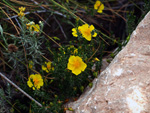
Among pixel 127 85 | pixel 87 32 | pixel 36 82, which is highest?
pixel 87 32

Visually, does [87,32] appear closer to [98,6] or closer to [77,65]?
[77,65]

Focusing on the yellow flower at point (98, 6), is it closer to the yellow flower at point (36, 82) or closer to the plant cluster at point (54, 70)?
the plant cluster at point (54, 70)

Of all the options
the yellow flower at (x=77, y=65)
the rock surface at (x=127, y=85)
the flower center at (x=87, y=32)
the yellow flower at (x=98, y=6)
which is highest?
the yellow flower at (x=98, y=6)

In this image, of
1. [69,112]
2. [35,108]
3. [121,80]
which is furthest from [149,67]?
[35,108]

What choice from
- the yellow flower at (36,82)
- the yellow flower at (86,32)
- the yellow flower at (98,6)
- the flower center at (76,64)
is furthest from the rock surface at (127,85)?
the yellow flower at (98,6)

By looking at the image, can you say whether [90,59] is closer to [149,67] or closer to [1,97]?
[149,67]

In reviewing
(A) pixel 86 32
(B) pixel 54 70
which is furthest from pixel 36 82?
(A) pixel 86 32
